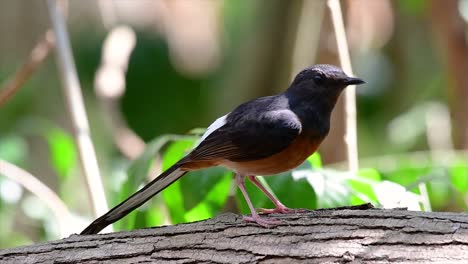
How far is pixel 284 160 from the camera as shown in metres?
3.33

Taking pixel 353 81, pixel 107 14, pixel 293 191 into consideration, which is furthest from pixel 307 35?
pixel 293 191

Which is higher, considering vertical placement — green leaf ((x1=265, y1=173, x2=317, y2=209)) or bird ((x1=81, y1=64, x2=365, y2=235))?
bird ((x1=81, y1=64, x2=365, y2=235))

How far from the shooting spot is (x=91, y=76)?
8.63 meters

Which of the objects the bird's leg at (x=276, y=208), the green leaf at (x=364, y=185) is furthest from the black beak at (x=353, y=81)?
the bird's leg at (x=276, y=208)

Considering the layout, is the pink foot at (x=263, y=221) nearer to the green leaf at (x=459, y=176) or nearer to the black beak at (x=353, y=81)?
the black beak at (x=353, y=81)

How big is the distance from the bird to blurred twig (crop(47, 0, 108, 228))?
1.97ft

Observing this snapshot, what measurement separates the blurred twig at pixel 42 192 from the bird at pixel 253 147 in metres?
0.95

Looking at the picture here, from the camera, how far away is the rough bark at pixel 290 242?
8.51 feet

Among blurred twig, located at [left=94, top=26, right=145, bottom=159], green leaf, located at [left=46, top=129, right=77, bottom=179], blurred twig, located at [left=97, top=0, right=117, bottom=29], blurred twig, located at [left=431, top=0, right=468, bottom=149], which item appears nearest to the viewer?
green leaf, located at [left=46, top=129, right=77, bottom=179]

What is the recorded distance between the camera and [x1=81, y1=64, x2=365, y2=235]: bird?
3.29 meters

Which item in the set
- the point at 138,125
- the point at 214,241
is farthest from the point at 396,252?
the point at 138,125

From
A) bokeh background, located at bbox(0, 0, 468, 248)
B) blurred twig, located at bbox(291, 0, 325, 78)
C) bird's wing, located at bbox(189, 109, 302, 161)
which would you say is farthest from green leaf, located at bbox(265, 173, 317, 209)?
blurred twig, located at bbox(291, 0, 325, 78)

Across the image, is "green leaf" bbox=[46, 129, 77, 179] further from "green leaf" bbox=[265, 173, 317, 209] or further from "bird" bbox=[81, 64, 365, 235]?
"green leaf" bbox=[265, 173, 317, 209]

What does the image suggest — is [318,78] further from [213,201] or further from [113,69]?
[113,69]
